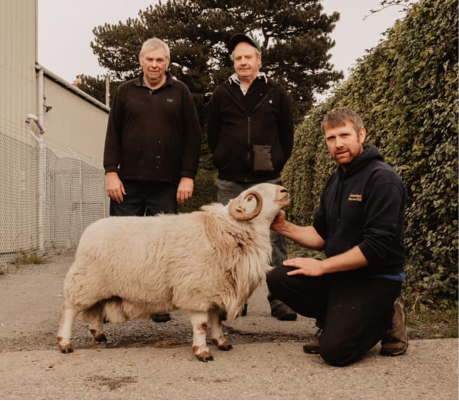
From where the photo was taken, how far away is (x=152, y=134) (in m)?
5.05

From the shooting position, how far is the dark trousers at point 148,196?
203 inches

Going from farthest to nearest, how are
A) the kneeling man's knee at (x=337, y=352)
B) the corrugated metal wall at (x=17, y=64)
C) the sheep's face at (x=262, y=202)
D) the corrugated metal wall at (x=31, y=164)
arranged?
the corrugated metal wall at (x=17, y=64)
the corrugated metal wall at (x=31, y=164)
the sheep's face at (x=262, y=202)
the kneeling man's knee at (x=337, y=352)

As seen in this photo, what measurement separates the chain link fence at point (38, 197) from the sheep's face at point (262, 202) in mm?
7502

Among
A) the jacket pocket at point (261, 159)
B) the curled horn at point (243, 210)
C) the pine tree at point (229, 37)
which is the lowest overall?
the curled horn at point (243, 210)

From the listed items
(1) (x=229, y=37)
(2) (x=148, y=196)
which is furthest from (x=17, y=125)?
(1) (x=229, y=37)

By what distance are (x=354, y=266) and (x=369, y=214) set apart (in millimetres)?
376

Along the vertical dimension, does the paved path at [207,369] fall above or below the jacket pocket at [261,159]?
below

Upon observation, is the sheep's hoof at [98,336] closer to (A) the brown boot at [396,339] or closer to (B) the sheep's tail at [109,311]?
(B) the sheep's tail at [109,311]

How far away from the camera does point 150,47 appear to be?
4.96 m

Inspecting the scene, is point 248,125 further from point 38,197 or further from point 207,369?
point 38,197

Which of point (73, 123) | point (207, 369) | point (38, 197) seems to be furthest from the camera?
point (73, 123)

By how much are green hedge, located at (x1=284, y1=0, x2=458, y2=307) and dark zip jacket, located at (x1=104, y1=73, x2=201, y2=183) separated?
224cm

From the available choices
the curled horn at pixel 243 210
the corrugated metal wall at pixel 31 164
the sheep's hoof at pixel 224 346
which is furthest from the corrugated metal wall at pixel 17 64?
the sheep's hoof at pixel 224 346

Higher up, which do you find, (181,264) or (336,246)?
(336,246)
